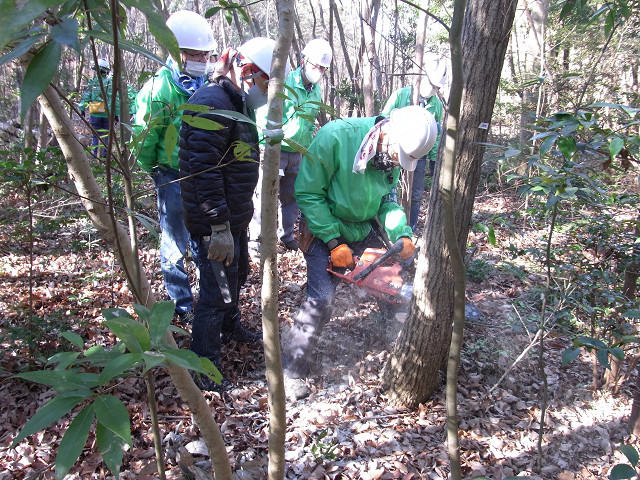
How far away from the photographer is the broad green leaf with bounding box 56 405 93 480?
0.73m

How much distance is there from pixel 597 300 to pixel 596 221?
786 millimetres

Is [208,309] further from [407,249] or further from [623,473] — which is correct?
[623,473]

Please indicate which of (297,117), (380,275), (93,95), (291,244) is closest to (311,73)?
(297,117)

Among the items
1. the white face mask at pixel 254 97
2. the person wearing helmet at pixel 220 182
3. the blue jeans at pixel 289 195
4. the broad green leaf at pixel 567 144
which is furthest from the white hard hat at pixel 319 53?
the broad green leaf at pixel 567 144

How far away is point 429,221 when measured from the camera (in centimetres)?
276

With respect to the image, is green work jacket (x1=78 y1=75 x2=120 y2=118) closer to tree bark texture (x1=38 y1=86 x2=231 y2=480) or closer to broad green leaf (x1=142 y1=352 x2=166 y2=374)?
tree bark texture (x1=38 y1=86 x2=231 y2=480)

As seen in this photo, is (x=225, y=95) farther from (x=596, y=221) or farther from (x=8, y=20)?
(x=596, y=221)

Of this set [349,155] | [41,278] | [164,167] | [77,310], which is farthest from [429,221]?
[41,278]

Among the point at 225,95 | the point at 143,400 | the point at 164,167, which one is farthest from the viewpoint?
the point at 164,167

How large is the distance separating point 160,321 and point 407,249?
2.73m

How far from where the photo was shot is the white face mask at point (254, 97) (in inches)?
111

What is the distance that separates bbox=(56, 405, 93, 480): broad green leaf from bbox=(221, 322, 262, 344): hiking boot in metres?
2.86

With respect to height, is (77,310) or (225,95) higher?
(225,95)

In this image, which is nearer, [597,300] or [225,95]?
[225,95]
